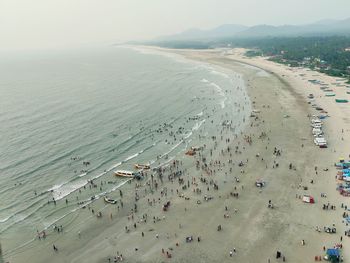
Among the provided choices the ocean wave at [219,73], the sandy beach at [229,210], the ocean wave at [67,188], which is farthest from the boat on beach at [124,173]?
the ocean wave at [219,73]

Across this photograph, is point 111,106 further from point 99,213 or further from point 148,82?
point 99,213

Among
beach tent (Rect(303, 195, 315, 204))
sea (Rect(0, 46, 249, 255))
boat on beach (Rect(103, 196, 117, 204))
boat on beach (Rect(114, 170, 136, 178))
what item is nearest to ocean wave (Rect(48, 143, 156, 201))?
sea (Rect(0, 46, 249, 255))

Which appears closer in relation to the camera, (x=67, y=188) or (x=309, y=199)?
(x=309, y=199)

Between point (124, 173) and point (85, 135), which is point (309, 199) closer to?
point (124, 173)

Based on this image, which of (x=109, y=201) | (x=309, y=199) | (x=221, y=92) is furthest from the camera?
(x=221, y=92)

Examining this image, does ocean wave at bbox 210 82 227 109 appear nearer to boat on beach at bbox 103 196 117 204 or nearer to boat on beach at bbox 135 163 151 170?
boat on beach at bbox 135 163 151 170

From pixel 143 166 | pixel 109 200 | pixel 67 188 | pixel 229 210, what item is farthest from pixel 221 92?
pixel 229 210
